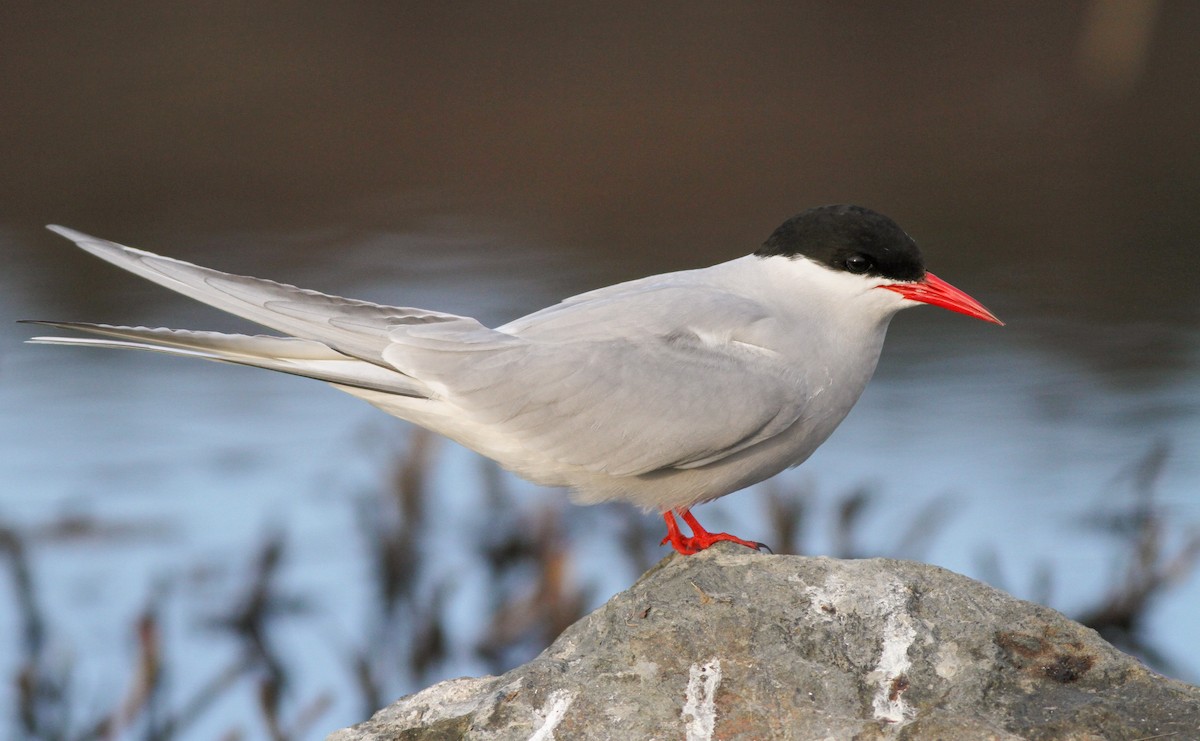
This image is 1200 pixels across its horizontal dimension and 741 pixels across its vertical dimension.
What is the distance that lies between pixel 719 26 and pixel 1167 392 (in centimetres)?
428

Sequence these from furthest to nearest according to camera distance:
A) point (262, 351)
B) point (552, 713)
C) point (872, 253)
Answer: point (872, 253) → point (262, 351) → point (552, 713)

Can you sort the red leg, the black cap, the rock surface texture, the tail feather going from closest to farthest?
the rock surface texture, the tail feather, the red leg, the black cap

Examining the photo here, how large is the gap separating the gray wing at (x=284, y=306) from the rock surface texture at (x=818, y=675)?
810 millimetres

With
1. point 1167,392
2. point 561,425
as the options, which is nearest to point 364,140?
point 1167,392

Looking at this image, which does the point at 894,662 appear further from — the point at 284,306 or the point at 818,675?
the point at 284,306

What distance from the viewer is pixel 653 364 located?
11.8 feet

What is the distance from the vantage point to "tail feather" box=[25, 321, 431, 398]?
3.12 metres

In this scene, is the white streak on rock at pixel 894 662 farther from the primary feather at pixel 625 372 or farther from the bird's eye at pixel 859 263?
the bird's eye at pixel 859 263

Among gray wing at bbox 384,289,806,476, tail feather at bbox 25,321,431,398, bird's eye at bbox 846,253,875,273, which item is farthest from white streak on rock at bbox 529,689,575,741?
bird's eye at bbox 846,253,875,273

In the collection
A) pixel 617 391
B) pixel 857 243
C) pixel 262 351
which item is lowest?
pixel 617 391

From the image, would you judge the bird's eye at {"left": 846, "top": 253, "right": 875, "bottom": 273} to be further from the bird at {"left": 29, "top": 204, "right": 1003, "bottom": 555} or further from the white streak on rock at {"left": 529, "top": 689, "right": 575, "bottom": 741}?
the white streak on rock at {"left": 529, "top": 689, "right": 575, "bottom": 741}

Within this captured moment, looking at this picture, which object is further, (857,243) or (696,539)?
(857,243)

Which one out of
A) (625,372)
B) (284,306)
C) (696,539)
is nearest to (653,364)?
(625,372)

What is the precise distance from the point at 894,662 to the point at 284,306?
1.44m
